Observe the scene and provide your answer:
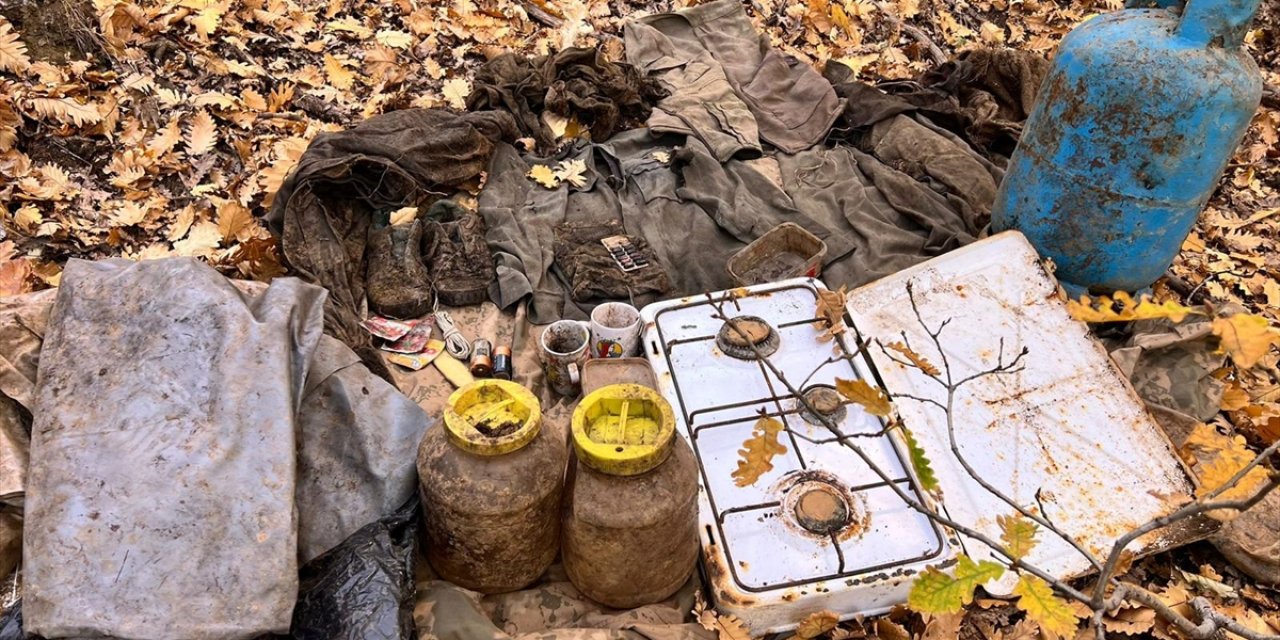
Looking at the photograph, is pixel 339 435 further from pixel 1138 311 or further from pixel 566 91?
pixel 566 91

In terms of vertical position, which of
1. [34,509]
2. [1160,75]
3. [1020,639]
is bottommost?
[1020,639]

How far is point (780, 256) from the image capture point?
3.94 meters

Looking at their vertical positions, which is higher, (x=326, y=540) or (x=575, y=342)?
(x=326, y=540)

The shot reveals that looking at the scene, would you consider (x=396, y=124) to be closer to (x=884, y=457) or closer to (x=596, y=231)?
(x=596, y=231)

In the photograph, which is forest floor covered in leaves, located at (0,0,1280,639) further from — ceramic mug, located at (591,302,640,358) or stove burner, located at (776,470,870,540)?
ceramic mug, located at (591,302,640,358)

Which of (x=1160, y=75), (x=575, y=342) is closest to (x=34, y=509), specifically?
(x=575, y=342)

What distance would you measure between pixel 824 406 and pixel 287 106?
357 centimetres

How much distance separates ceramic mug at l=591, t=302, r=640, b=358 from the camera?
318 cm

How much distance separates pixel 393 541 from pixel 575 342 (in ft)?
3.95

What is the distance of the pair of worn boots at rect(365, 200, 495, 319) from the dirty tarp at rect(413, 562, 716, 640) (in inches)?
57.2

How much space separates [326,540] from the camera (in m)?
2.30

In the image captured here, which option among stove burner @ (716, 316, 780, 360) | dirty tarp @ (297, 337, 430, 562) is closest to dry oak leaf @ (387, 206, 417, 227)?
dirty tarp @ (297, 337, 430, 562)

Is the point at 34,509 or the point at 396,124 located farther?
the point at 396,124

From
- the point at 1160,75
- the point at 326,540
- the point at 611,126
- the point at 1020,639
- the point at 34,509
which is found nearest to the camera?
the point at 34,509
